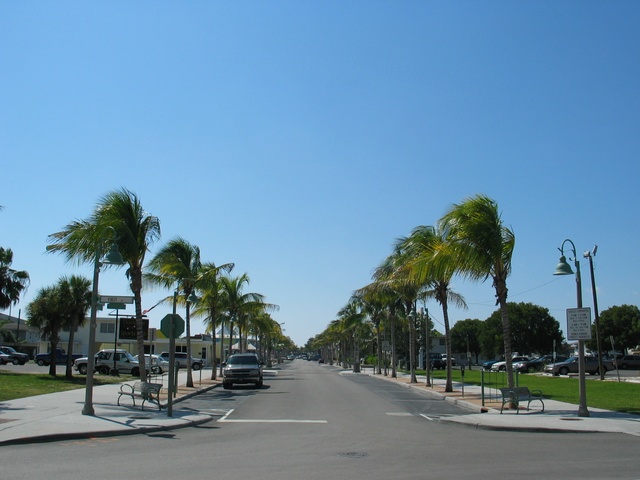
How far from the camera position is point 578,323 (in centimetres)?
1897

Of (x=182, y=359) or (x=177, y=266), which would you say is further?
(x=182, y=359)

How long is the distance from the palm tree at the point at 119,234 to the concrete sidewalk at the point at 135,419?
3.88 metres

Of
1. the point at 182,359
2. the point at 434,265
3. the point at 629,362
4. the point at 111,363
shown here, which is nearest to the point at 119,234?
the point at 434,265

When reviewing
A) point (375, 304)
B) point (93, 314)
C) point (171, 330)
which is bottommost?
point (171, 330)

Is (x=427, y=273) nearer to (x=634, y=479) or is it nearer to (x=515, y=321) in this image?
(x=634, y=479)

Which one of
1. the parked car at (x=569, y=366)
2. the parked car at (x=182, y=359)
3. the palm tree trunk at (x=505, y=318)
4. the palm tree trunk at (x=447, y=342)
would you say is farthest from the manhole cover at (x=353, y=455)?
the parked car at (x=182, y=359)

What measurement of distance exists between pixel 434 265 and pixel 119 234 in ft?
34.8

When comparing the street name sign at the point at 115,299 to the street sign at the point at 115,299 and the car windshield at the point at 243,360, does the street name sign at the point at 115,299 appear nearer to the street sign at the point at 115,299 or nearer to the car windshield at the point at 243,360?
the street sign at the point at 115,299

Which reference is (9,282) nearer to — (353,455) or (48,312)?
(48,312)

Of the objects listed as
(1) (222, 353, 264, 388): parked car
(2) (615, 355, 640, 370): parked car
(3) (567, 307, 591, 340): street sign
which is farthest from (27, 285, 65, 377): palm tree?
(2) (615, 355, 640, 370): parked car

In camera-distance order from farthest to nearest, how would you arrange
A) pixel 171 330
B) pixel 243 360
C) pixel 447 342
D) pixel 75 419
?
pixel 243 360 → pixel 447 342 → pixel 171 330 → pixel 75 419

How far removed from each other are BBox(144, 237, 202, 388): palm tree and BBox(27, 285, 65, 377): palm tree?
27.6ft

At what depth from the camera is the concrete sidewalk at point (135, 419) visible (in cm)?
1419

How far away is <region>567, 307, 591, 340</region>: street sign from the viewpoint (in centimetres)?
1869
